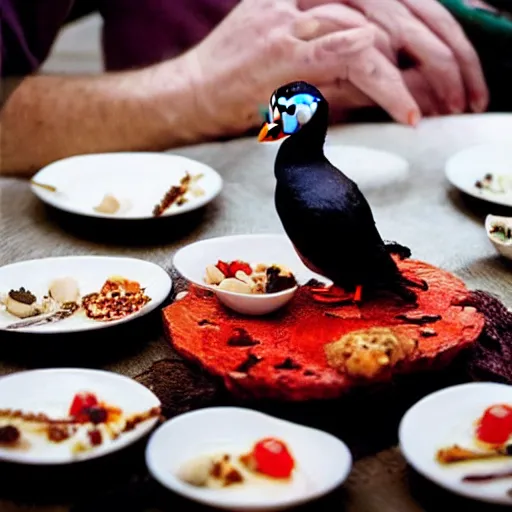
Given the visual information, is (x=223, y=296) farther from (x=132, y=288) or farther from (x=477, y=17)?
(x=477, y=17)

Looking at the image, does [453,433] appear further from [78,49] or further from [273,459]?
[78,49]

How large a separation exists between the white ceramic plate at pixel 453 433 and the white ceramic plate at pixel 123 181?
474 mm

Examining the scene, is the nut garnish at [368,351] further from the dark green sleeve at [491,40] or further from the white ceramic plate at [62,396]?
the dark green sleeve at [491,40]

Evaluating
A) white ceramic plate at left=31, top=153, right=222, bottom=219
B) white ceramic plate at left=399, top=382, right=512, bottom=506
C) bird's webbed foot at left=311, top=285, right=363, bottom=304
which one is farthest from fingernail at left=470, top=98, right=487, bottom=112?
white ceramic plate at left=399, top=382, right=512, bottom=506

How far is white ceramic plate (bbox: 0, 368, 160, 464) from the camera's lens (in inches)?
24.9

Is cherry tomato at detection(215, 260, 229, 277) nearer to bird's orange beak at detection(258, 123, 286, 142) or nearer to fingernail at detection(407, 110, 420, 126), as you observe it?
bird's orange beak at detection(258, 123, 286, 142)

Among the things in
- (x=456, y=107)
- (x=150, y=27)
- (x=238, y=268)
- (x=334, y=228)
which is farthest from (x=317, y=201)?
(x=150, y=27)

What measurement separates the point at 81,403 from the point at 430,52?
972 mm

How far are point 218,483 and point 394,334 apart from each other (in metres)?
0.21

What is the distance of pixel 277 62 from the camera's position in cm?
125

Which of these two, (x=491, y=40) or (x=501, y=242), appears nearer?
(x=501, y=242)

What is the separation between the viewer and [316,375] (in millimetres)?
711

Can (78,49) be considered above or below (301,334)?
below

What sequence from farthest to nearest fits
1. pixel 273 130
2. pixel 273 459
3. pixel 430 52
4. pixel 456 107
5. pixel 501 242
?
pixel 456 107 < pixel 430 52 < pixel 501 242 < pixel 273 130 < pixel 273 459
